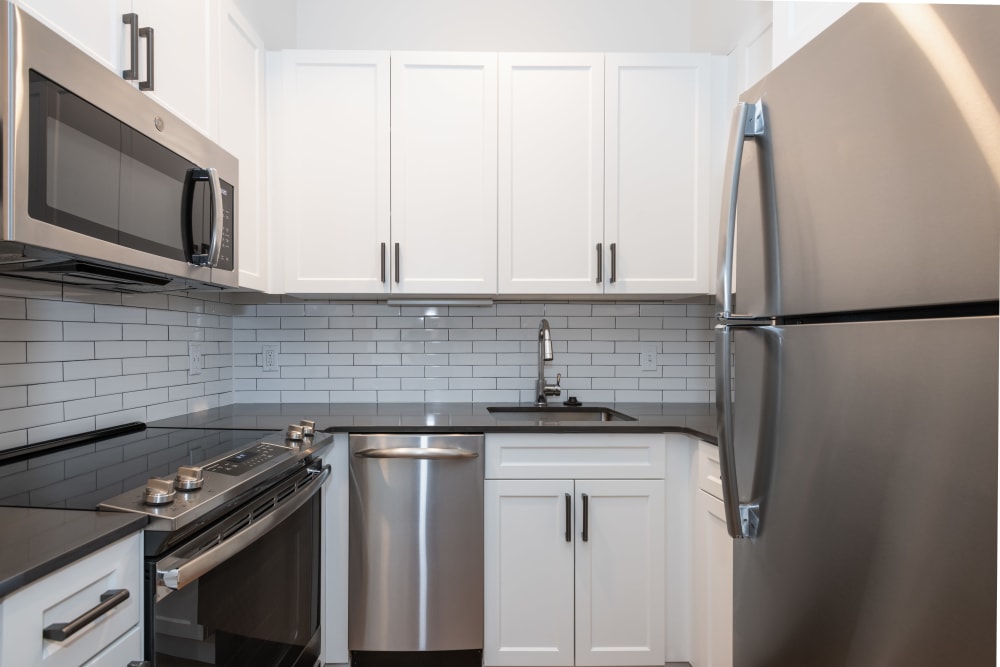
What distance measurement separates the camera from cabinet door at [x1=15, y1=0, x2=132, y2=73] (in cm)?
111

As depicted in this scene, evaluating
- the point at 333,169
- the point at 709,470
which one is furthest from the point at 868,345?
the point at 333,169

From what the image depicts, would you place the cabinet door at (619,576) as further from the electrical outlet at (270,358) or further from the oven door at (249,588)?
Result: the electrical outlet at (270,358)

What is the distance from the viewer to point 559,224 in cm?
239

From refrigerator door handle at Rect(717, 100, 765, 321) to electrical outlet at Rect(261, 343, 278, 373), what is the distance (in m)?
2.13

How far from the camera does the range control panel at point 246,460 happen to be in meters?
1.37

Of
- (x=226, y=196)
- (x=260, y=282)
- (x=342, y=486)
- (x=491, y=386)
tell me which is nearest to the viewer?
(x=226, y=196)

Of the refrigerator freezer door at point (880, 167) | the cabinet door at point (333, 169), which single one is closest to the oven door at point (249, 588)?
the cabinet door at point (333, 169)

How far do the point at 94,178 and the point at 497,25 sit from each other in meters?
2.06

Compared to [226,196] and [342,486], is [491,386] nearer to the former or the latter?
[342,486]

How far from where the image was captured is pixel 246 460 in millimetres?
1485

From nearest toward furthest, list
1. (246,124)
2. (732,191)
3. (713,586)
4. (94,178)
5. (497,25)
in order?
1. (732,191)
2. (94,178)
3. (713,586)
4. (246,124)
5. (497,25)

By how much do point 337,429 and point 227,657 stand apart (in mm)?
846

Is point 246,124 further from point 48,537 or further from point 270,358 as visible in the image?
point 48,537

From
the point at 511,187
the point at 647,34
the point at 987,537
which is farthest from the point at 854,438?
the point at 647,34
